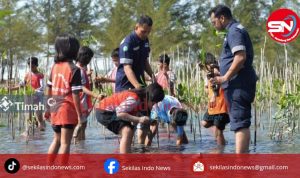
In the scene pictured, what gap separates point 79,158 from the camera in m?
6.95

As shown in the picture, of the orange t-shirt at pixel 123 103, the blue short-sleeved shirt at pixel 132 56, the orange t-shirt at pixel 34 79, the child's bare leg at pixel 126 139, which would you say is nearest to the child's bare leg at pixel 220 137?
the blue short-sleeved shirt at pixel 132 56

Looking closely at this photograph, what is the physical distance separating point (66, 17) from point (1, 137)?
89.3 ft

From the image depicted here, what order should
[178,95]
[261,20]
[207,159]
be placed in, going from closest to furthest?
[207,159] < [178,95] < [261,20]

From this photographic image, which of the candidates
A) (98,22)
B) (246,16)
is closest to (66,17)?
(98,22)

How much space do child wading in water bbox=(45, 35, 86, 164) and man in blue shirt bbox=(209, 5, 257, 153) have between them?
1.35m

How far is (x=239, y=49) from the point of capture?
18.8 ft

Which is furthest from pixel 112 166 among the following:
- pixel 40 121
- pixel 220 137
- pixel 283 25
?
pixel 40 121

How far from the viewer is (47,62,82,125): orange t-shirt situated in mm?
5734

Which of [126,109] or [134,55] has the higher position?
[134,55]

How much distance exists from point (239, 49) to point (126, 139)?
147 cm

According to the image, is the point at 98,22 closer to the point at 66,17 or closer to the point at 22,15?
the point at 66,17

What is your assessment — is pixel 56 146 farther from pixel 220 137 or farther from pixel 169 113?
pixel 220 137

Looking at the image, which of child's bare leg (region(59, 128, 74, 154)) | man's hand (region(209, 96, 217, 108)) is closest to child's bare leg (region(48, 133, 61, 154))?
child's bare leg (region(59, 128, 74, 154))

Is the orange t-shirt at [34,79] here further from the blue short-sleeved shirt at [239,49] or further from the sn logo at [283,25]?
the blue short-sleeved shirt at [239,49]
